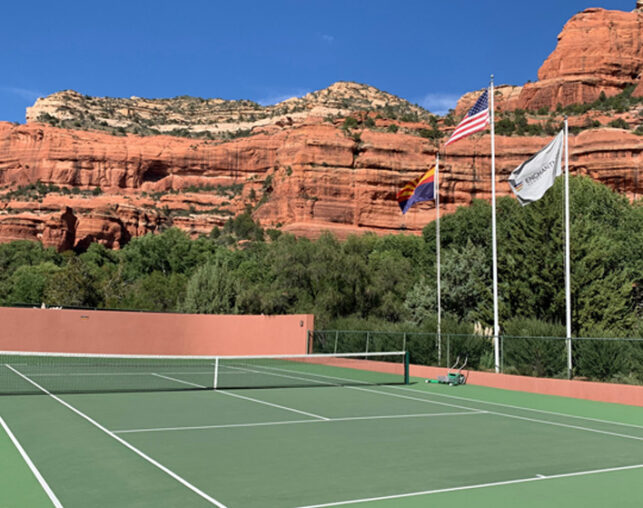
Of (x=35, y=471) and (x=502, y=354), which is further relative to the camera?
(x=502, y=354)

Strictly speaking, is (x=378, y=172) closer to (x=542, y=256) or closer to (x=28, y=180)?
(x=542, y=256)

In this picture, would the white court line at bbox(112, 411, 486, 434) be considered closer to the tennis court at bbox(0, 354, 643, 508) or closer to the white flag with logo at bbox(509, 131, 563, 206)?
the tennis court at bbox(0, 354, 643, 508)

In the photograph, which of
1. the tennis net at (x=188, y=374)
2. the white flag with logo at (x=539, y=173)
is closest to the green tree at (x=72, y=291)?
the tennis net at (x=188, y=374)

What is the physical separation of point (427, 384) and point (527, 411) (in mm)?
6650

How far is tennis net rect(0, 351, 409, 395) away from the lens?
1855 centimetres

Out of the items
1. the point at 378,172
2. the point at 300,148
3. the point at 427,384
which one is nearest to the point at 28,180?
the point at 300,148

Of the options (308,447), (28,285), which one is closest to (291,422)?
(308,447)

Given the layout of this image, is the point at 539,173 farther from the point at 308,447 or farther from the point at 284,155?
the point at 284,155

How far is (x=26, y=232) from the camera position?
99.4m

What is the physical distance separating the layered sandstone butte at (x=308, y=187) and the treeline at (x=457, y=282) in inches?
1049

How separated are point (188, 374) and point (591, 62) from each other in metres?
130

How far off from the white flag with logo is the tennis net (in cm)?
635

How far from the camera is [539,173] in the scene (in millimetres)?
19344

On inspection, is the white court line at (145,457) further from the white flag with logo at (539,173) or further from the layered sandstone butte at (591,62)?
the layered sandstone butte at (591,62)
